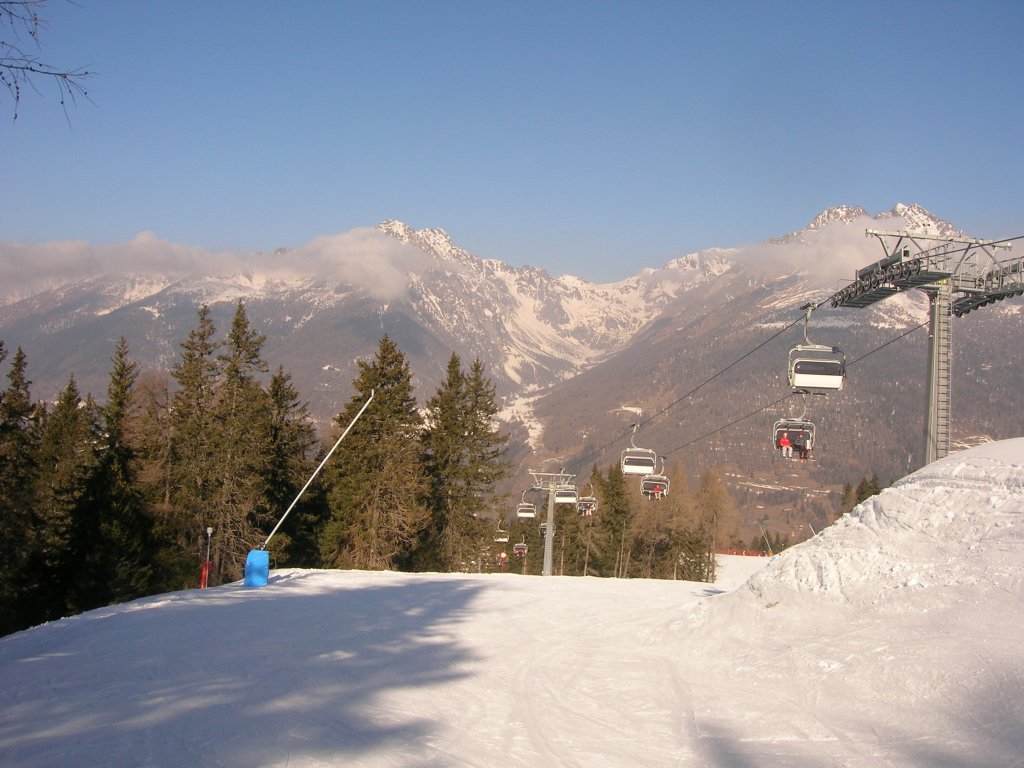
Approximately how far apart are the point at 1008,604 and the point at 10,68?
11122 millimetres

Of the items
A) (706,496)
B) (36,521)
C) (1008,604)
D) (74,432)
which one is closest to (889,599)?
(1008,604)

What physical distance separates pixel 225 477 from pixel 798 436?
89.6 ft

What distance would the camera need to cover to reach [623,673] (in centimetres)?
1208

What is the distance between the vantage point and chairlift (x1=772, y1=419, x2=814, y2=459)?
77.3 ft

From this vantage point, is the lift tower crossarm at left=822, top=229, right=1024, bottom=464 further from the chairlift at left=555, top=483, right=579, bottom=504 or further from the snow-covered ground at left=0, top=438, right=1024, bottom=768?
the chairlift at left=555, top=483, right=579, bottom=504

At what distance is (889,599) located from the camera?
12062 millimetres

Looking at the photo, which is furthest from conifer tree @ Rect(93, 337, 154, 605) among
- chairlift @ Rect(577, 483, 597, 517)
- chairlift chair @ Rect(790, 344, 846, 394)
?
chairlift chair @ Rect(790, 344, 846, 394)

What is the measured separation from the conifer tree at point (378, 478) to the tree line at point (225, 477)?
85 mm

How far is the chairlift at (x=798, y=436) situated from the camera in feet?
77.3

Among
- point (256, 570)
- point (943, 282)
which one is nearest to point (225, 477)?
point (256, 570)

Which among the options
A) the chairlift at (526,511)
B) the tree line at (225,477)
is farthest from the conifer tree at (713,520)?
the tree line at (225,477)

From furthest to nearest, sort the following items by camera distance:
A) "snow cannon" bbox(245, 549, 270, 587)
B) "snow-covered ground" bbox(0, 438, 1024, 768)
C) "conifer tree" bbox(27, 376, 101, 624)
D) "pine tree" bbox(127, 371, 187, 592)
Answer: "pine tree" bbox(127, 371, 187, 592)
"conifer tree" bbox(27, 376, 101, 624)
"snow cannon" bbox(245, 549, 270, 587)
"snow-covered ground" bbox(0, 438, 1024, 768)

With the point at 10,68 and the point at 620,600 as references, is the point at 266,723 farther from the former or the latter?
the point at 620,600

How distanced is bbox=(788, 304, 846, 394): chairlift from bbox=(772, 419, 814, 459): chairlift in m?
2.88
